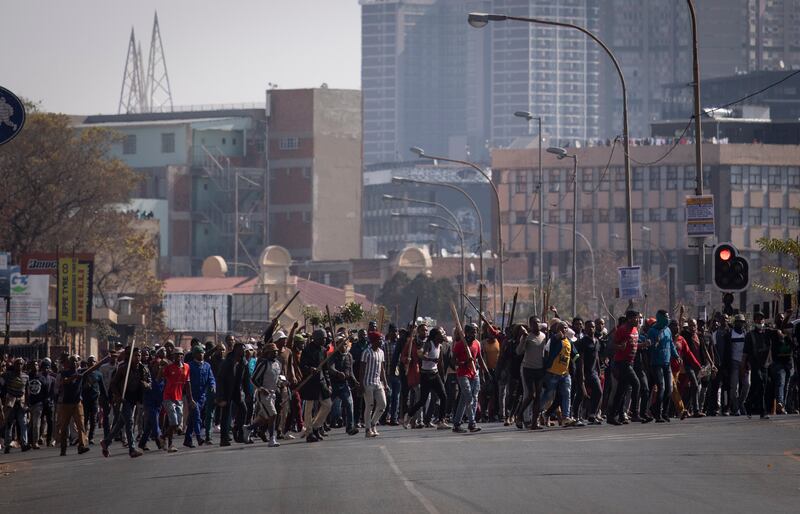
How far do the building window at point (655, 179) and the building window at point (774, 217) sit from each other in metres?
Result: 9.63

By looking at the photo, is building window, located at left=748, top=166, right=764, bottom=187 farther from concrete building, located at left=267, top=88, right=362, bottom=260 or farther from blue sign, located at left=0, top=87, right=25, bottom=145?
blue sign, located at left=0, top=87, right=25, bottom=145

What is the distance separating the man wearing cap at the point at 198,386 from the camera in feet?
85.3

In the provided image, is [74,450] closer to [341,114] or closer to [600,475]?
[600,475]

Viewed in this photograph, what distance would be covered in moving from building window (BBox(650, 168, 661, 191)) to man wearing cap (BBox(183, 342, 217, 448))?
116 metres

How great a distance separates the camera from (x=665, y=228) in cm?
14250

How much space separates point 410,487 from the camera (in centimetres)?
1689

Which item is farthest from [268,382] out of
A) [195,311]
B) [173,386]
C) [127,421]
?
[195,311]

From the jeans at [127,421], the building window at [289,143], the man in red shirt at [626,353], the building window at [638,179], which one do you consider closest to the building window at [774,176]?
the building window at [638,179]

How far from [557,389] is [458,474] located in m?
7.77

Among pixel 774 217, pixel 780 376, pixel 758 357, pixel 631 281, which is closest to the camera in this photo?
pixel 758 357

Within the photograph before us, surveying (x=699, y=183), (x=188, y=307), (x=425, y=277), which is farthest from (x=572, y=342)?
(x=425, y=277)

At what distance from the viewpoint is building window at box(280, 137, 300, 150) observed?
128m

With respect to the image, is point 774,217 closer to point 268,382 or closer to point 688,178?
point 688,178

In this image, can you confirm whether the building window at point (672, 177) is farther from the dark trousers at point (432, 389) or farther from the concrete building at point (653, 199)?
the dark trousers at point (432, 389)
